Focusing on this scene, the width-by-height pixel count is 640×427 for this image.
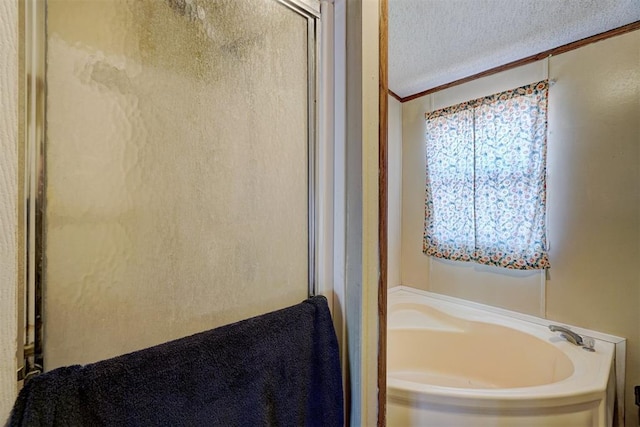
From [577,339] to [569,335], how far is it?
4 cm

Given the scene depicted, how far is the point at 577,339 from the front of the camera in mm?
1635

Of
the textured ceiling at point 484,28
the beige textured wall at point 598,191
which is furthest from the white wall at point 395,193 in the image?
the beige textured wall at point 598,191

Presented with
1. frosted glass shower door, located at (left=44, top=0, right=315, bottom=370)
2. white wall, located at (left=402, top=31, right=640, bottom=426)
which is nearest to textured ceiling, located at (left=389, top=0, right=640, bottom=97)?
white wall, located at (left=402, top=31, right=640, bottom=426)

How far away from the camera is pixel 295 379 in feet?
2.02

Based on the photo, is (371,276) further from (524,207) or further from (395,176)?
(395,176)

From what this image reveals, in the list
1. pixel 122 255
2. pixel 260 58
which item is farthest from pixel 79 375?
pixel 260 58

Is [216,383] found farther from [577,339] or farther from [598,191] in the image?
[598,191]

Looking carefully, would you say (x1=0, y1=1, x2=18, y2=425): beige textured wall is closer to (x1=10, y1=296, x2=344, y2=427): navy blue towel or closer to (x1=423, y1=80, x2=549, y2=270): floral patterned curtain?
(x1=10, y1=296, x2=344, y2=427): navy blue towel

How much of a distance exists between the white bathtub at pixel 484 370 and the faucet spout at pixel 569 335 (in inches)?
1.0

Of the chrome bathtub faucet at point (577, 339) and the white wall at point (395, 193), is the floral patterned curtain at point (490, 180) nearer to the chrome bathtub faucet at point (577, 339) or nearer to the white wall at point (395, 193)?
the white wall at point (395, 193)

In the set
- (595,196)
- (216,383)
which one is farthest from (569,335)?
(216,383)

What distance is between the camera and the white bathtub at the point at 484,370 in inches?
48.5

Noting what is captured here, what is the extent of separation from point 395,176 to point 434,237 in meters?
0.60

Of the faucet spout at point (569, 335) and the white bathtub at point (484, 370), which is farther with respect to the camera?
the faucet spout at point (569, 335)
